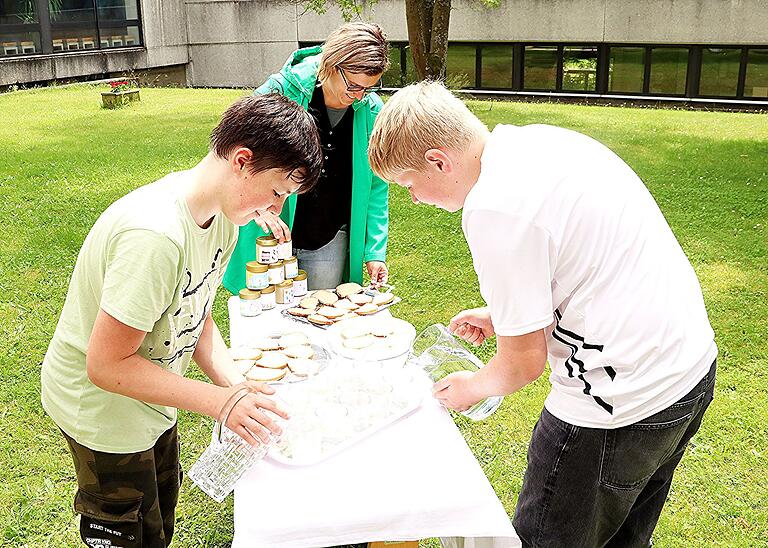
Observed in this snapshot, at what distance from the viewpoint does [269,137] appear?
1627 millimetres

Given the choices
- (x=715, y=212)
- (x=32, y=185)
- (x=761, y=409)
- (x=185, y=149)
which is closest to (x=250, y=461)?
(x=761, y=409)

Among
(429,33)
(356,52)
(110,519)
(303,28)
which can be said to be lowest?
(110,519)

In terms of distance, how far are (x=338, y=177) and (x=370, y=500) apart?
5.55 feet

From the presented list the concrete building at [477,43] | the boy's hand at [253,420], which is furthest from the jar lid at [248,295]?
the concrete building at [477,43]

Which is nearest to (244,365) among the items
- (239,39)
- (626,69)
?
(626,69)

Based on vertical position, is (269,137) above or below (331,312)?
above

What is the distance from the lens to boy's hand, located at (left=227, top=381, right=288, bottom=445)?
1627 millimetres

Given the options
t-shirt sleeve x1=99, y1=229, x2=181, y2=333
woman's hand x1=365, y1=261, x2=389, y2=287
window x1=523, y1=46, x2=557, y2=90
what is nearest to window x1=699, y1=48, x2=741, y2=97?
window x1=523, y1=46, x2=557, y2=90

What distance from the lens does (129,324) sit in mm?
1520

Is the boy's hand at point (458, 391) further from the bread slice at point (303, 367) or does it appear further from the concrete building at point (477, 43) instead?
the concrete building at point (477, 43)

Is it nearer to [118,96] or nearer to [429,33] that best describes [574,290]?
[429,33]

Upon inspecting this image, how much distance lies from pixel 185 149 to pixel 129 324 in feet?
26.0

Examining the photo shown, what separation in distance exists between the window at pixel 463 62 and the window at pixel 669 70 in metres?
3.48

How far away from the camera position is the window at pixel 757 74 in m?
13.4
